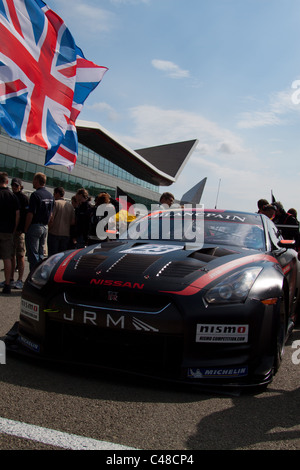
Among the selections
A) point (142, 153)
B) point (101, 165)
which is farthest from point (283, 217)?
point (142, 153)

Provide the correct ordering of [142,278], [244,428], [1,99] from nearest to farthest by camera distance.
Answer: [244,428] < [142,278] < [1,99]

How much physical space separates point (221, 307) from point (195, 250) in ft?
2.83

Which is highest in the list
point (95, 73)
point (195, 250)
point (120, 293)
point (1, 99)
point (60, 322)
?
point (95, 73)

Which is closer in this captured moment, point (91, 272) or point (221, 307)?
point (221, 307)

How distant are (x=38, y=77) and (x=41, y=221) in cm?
225

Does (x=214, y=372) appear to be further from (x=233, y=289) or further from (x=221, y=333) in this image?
(x=233, y=289)

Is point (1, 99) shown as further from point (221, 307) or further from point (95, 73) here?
point (221, 307)

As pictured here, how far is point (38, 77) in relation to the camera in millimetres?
6883

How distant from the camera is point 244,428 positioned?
7.51ft

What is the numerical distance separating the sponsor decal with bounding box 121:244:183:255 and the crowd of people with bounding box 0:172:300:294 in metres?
1.83

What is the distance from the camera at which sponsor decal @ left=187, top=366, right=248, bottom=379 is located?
8.98ft

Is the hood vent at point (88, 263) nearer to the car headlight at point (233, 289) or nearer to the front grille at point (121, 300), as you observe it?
the front grille at point (121, 300)

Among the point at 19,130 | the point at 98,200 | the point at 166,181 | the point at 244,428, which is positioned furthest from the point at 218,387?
the point at 166,181
